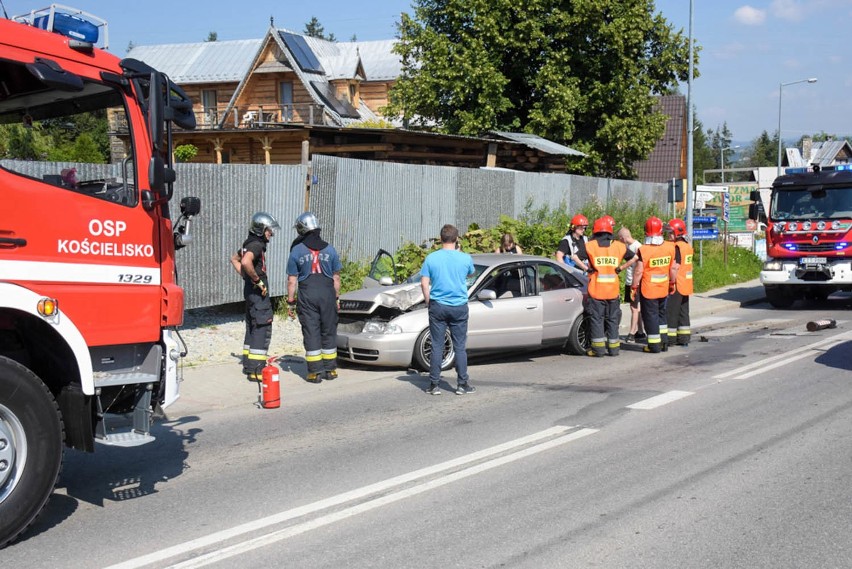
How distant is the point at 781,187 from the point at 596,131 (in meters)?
14.1

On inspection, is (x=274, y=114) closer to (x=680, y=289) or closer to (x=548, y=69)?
(x=548, y=69)

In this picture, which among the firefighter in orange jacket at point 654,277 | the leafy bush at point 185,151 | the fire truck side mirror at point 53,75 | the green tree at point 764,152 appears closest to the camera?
the fire truck side mirror at point 53,75

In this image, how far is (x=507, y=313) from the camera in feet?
38.7

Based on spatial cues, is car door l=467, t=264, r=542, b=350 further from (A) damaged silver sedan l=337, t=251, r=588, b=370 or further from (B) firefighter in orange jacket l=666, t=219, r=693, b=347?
(B) firefighter in orange jacket l=666, t=219, r=693, b=347

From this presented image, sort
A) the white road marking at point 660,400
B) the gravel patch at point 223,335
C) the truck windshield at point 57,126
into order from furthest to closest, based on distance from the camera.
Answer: the gravel patch at point 223,335 < the white road marking at point 660,400 < the truck windshield at point 57,126

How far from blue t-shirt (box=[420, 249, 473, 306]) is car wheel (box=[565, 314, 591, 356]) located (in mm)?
3411

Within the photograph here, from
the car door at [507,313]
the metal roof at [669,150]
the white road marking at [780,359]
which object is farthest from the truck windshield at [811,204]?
the metal roof at [669,150]

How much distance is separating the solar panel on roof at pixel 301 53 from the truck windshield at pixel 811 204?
31238 mm

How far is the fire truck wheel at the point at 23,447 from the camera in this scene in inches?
195

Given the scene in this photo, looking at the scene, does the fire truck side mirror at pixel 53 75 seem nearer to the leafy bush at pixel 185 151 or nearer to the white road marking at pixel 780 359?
the white road marking at pixel 780 359

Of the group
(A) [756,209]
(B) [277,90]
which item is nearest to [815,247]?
(A) [756,209]

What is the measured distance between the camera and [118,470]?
679 cm

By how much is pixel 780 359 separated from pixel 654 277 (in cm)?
200

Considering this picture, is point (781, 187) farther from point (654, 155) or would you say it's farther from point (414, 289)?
point (654, 155)
